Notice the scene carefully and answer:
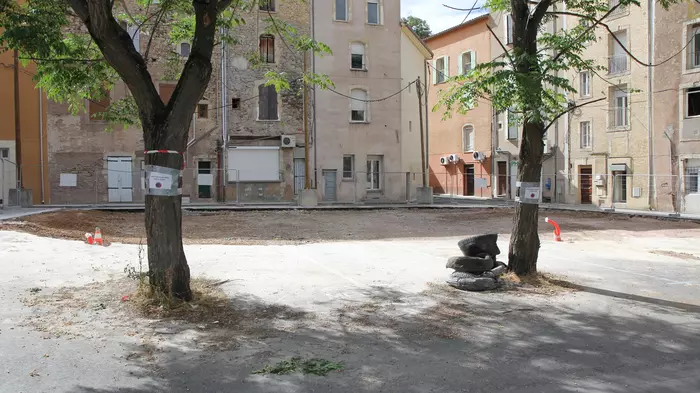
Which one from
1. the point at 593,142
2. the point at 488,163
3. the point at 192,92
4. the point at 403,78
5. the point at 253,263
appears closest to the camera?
the point at 192,92

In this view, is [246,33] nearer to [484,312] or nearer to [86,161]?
[86,161]

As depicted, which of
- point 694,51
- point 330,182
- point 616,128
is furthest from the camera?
point 330,182

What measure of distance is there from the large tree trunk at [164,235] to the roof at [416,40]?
32222 mm

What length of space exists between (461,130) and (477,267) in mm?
34661

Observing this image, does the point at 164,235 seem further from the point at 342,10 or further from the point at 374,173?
the point at 342,10

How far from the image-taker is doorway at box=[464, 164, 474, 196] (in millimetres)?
42438

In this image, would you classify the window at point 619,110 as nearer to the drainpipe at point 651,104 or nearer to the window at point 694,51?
the drainpipe at point 651,104

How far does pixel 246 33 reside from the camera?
3259 cm

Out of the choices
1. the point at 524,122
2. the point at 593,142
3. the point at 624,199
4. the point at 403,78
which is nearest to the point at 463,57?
the point at 403,78

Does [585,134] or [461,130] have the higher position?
[461,130]

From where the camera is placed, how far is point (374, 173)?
36.1 meters

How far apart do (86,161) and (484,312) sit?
28.6 metres

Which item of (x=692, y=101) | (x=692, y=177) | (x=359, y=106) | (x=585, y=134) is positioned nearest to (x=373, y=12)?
(x=359, y=106)

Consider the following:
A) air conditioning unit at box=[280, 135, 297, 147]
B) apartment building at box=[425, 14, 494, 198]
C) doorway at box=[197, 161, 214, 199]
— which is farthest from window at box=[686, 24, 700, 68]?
doorway at box=[197, 161, 214, 199]
